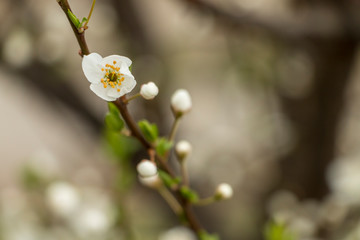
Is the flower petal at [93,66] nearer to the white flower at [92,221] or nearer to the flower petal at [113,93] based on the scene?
the flower petal at [113,93]

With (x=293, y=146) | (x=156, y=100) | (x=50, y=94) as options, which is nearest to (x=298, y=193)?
(x=293, y=146)

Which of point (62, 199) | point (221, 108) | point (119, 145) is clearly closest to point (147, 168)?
point (119, 145)

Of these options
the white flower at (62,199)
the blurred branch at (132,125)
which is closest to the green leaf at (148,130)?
the blurred branch at (132,125)

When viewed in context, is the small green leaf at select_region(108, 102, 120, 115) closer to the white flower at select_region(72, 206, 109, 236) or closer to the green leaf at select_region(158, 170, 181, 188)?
the green leaf at select_region(158, 170, 181, 188)

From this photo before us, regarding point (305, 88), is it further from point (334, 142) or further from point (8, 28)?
point (8, 28)

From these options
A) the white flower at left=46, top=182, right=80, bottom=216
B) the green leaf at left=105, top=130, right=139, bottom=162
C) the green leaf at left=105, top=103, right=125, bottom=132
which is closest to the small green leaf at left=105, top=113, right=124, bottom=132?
the green leaf at left=105, top=103, right=125, bottom=132

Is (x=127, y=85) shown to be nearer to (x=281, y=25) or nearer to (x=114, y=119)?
(x=114, y=119)
